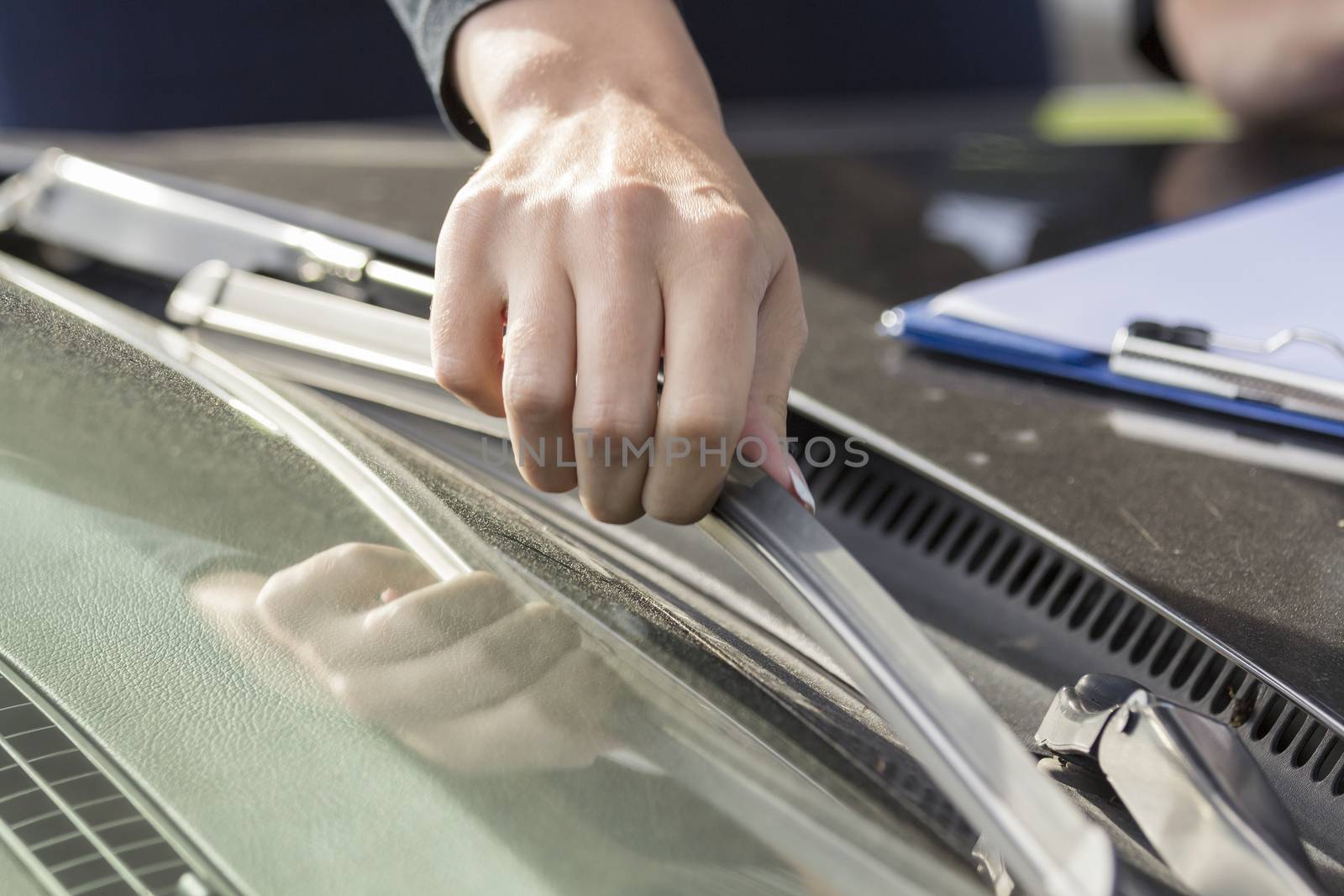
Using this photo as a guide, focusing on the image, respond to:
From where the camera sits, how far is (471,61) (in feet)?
1.28

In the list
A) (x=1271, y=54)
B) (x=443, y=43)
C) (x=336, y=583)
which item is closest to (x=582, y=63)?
(x=443, y=43)

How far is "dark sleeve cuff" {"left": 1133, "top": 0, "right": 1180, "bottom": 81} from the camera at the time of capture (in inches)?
32.9

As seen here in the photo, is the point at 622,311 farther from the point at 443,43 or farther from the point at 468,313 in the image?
the point at 443,43

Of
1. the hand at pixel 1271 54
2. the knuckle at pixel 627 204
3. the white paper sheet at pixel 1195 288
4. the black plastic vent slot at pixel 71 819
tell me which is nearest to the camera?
the black plastic vent slot at pixel 71 819

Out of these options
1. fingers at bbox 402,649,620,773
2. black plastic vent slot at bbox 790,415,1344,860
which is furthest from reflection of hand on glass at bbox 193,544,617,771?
black plastic vent slot at bbox 790,415,1344,860

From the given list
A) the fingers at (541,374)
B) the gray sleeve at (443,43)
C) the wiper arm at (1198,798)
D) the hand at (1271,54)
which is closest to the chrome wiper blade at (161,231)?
the gray sleeve at (443,43)

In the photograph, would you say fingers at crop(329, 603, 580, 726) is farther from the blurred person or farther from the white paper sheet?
the white paper sheet

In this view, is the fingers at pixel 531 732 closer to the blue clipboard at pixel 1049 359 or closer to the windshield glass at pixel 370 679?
the windshield glass at pixel 370 679

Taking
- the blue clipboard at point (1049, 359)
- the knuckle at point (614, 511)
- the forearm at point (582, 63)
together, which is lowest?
the blue clipboard at point (1049, 359)

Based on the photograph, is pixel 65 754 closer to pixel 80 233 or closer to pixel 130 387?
pixel 130 387

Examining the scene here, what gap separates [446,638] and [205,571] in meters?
0.05

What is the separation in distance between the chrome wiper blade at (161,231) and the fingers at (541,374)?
0.52 feet

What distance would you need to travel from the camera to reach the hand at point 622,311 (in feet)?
0.81

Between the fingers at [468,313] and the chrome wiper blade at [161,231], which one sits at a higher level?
the fingers at [468,313]
